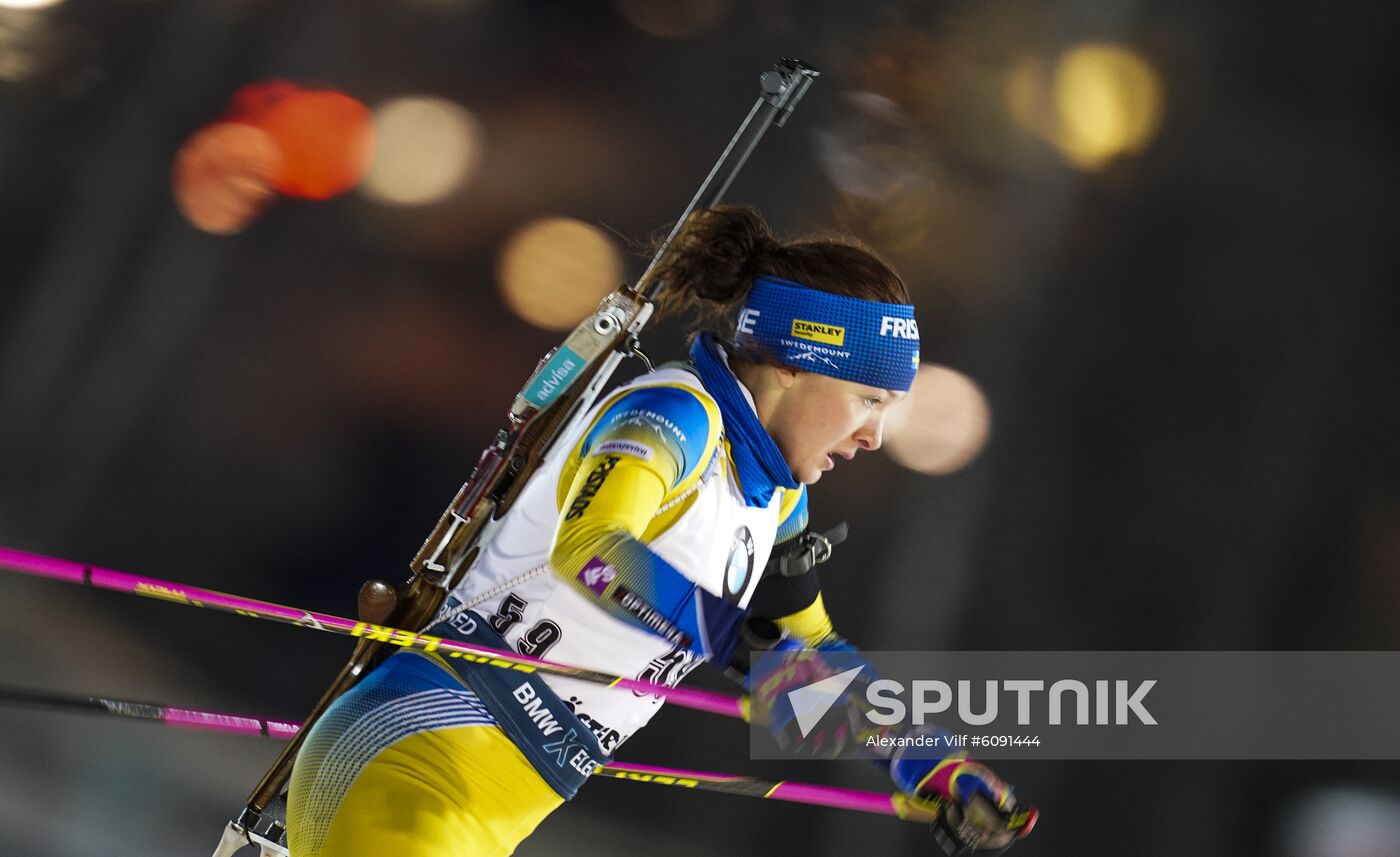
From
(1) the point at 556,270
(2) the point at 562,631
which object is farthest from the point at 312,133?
(2) the point at 562,631

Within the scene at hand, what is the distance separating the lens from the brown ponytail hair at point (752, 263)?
2000 mm

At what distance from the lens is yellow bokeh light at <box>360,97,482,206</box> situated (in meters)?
4.27

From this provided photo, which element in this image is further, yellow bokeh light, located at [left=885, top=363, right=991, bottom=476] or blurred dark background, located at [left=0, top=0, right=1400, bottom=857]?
yellow bokeh light, located at [left=885, top=363, right=991, bottom=476]

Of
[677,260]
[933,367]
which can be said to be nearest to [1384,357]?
[933,367]

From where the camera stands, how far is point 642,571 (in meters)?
1.49

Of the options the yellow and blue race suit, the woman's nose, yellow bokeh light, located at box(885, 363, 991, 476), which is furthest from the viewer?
yellow bokeh light, located at box(885, 363, 991, 476)

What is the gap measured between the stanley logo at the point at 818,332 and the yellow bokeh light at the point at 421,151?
2.69 meters

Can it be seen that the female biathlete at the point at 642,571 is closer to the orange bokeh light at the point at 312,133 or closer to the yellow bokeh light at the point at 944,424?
the yellow bokeh light at the point at 944,424

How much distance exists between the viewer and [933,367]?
416 cm

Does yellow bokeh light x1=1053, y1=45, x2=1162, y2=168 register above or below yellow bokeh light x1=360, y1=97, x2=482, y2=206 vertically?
above

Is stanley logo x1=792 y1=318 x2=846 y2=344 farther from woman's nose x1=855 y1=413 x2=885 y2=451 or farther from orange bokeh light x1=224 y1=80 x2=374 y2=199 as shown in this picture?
orange bokeh light x1=224 y1=80 x2=374 y2=199

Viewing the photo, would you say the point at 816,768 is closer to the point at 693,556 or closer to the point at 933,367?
the point at 933,367

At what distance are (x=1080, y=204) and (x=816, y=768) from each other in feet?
7.03

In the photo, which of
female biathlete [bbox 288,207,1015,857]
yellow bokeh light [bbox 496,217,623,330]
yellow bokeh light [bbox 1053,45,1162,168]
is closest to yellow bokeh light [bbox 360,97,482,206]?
yellow bokeh light [bbox 496,217,623,330]
